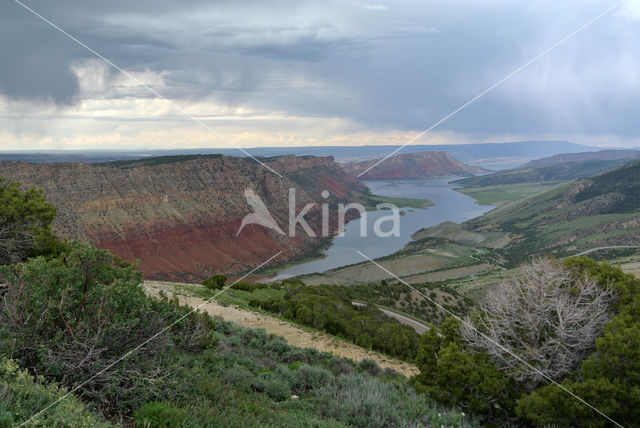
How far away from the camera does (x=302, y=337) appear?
1405 cm

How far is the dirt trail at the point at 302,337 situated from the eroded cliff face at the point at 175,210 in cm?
4231

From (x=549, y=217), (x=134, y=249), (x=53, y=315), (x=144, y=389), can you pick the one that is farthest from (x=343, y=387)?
(x=549, y=217)

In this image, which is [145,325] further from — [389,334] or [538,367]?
[389,334]

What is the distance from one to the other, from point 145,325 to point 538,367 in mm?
7656

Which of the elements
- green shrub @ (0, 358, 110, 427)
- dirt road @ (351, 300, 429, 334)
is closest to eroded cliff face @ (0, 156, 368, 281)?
dirt road @ (351, 300, 429, 334)

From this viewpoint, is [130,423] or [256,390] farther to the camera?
[256,390]

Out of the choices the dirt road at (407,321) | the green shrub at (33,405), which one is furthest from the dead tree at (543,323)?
the dirt road at (407,321)

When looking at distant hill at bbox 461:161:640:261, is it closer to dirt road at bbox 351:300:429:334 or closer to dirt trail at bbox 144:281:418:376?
dirt road at bbox 351:300:429:334

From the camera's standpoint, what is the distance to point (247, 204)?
8719cm

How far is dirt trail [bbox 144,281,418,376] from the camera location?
42.3 ft

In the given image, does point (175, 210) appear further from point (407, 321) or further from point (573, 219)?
point (573, 219)

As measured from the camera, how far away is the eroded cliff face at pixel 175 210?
5884 cm

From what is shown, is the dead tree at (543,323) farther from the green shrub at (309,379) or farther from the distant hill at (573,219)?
the distant hill at (573,219)

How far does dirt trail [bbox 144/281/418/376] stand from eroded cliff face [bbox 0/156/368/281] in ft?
139
